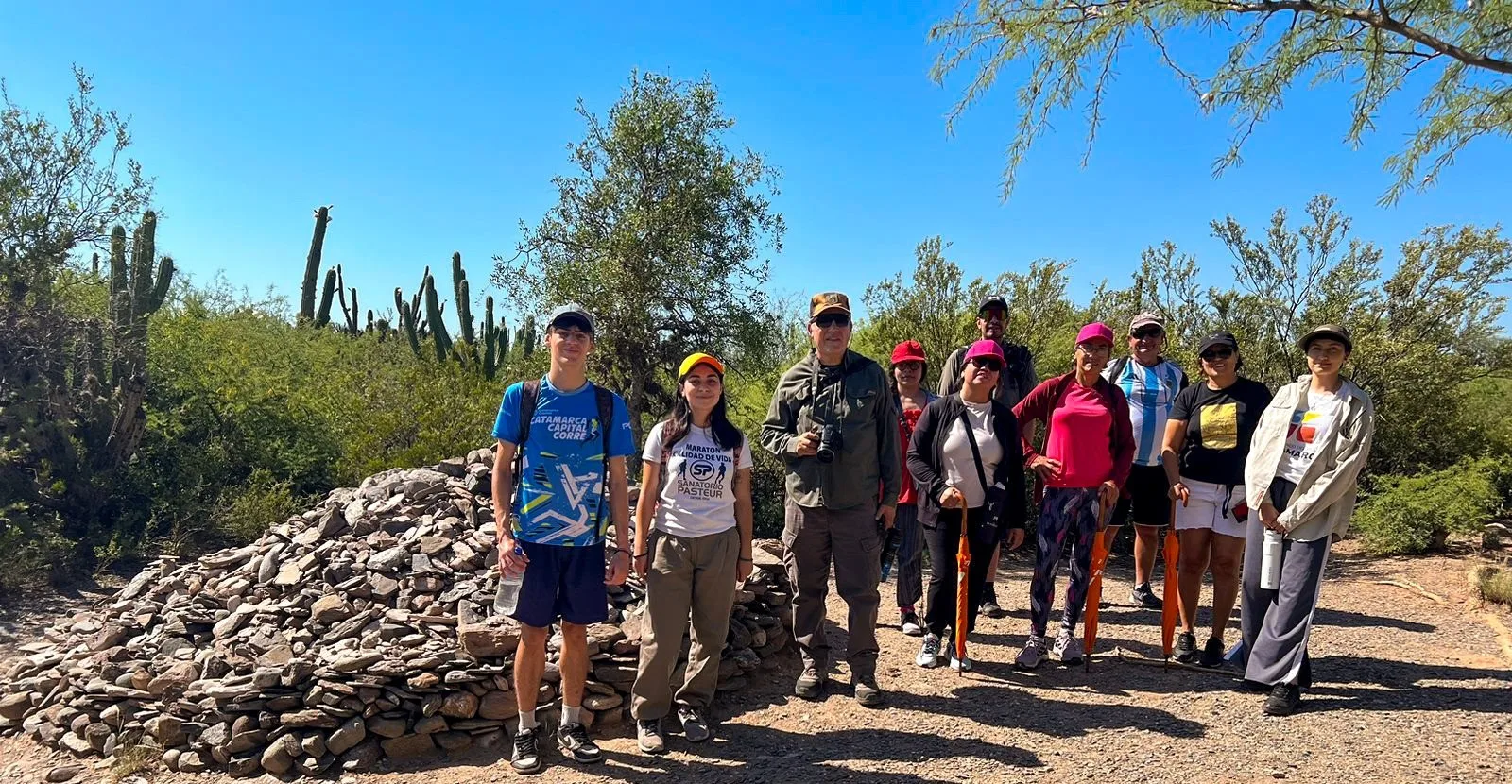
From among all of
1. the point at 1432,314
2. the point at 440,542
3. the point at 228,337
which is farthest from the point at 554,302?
the point at 1432,314

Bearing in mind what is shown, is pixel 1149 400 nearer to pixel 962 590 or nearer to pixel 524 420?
pixel 962 590

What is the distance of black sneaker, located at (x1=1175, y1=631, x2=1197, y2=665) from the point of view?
4.88 m

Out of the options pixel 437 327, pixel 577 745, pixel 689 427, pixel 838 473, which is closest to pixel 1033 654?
pixel 838 473

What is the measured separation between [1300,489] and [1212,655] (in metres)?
1.31

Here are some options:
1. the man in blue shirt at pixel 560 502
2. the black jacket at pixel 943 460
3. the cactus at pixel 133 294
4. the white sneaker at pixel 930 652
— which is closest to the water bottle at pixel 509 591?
the man in blue shirt at pixel 560 502

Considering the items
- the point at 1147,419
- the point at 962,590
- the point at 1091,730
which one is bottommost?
the point at 1091,730

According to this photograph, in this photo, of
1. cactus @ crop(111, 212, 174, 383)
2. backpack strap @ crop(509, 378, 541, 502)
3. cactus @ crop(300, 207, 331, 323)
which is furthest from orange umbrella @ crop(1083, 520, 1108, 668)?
cactus @ crop(300, 207, 331, 323)

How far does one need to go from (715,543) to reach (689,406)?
2.23 feet

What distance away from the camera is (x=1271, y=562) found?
4199 millimetres

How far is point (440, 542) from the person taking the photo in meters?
5.42

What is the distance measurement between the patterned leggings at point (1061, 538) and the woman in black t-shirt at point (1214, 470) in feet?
1.87

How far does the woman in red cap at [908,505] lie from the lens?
5.58 meters

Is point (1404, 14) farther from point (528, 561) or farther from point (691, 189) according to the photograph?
point (528, 561)

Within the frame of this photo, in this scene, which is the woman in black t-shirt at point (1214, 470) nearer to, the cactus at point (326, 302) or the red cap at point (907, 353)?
the red cap at point (907, 353)
